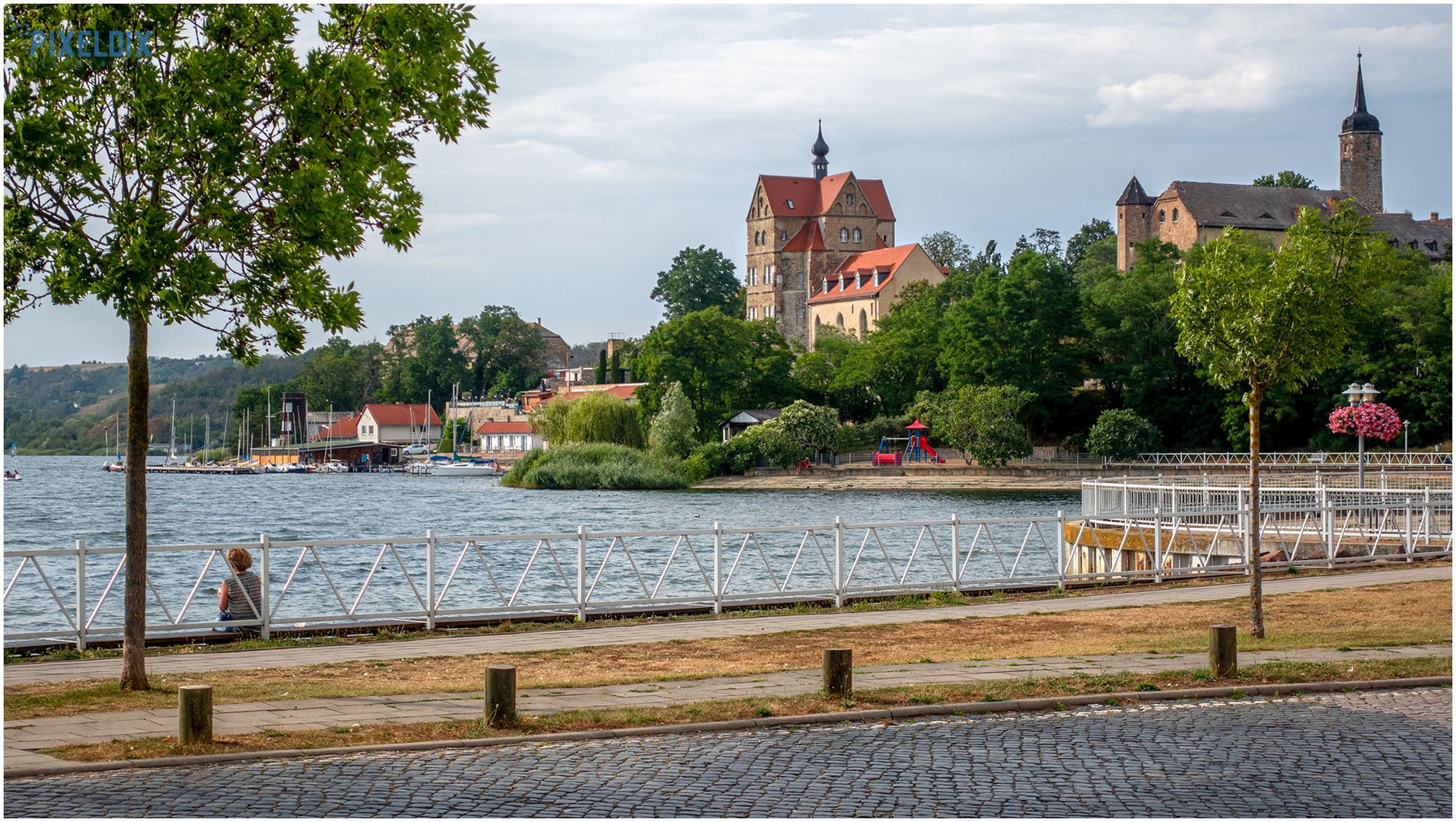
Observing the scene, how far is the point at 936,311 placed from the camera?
11312 centimetres

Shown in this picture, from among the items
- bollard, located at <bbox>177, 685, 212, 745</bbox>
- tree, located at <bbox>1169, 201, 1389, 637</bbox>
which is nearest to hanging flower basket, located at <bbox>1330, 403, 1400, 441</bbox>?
tree, located at <bbox>1169, 201, 1389, 637</bbox>

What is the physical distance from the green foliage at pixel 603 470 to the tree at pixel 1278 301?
79.0 m

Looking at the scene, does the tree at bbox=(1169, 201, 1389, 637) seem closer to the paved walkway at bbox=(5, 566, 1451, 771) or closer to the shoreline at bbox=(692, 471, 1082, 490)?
the paved walkway at bbox=(5, 566, 1451, 771)

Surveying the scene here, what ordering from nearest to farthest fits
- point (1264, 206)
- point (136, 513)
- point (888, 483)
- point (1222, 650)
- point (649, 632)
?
point (136, 513) → point (1222, 650) → point (649, 632) → point (888, 483) → point (1264, 206)

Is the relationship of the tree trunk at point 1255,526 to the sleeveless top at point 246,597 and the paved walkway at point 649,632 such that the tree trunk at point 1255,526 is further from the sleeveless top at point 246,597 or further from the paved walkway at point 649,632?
the sleeveless top at point 246,597

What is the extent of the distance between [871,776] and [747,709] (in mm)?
2472

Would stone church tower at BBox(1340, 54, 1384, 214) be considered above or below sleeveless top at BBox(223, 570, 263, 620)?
above

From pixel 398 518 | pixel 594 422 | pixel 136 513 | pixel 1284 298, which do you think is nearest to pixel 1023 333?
pixel 594 422

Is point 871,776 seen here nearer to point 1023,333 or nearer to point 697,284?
point 1023,333

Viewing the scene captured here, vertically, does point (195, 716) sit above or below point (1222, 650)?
above

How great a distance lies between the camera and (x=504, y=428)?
511ft

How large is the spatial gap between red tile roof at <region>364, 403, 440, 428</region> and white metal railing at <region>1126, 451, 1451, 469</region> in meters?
98.8

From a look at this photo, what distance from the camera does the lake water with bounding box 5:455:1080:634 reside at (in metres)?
35.7

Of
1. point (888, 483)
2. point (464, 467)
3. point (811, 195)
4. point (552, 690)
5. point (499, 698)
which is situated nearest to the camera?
point (499, 698)
